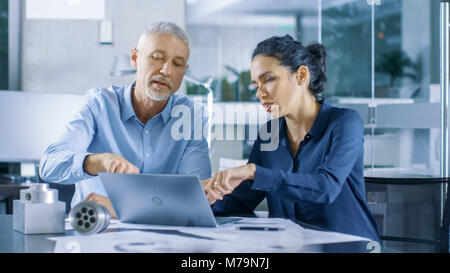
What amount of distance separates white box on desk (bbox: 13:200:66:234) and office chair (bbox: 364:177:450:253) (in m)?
1.05

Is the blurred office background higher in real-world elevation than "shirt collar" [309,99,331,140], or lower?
higher

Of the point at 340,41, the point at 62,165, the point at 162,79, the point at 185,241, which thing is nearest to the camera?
the point at 185,241

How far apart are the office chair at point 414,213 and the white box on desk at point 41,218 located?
3.45 feet

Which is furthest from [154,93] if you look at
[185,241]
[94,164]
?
[185,241]

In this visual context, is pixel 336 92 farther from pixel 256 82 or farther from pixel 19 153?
pixel 256 82

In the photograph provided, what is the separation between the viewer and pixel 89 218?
1.34 m

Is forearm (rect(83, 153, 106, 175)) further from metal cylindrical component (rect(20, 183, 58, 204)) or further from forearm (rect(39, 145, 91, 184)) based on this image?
metal cylindrical component (rect(20, 183, 58, 204))

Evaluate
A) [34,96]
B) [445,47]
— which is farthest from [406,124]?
[34,96]

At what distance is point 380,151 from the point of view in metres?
4.36

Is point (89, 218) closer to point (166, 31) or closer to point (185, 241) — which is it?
point (185, 241)

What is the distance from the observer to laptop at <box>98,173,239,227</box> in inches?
53.7

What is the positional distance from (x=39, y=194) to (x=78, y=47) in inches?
109

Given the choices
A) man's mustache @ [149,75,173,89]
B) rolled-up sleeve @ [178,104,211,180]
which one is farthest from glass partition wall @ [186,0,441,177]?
man's mustache @ [149,75,173,89]
